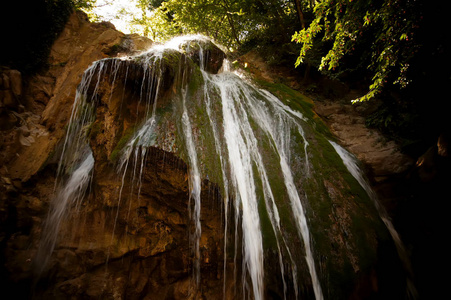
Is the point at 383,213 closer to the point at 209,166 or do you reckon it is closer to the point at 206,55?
the point at 209,166

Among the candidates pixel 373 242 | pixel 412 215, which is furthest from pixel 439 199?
pixel 373 242

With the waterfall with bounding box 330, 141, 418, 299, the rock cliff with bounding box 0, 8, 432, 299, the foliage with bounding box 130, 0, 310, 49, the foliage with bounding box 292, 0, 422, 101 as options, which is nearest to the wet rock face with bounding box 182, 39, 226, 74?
the foliage with bounding box 130, 0, 310, 49

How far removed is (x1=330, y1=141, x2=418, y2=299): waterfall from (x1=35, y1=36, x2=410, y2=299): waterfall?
3.31ft

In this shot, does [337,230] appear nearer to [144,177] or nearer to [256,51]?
[144,177]

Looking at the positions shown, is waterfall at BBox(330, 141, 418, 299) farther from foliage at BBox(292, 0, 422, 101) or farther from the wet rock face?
A: the wet rock face

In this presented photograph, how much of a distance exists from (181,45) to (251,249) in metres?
7.93

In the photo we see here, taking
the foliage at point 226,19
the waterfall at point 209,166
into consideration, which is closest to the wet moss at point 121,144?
the waterfall at point 209,166

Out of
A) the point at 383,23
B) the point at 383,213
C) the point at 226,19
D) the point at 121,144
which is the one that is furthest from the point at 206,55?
the point at 383,213

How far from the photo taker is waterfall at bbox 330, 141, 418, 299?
11.1ft

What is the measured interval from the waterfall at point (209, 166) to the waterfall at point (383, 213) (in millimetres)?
1009

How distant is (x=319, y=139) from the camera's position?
4.72m

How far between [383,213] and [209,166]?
411 cm

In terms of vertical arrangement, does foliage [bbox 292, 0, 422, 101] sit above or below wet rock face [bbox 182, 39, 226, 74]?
below

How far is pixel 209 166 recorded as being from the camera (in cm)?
358
